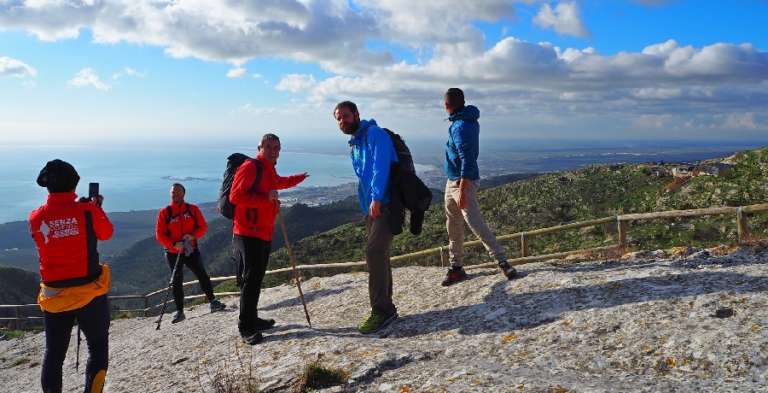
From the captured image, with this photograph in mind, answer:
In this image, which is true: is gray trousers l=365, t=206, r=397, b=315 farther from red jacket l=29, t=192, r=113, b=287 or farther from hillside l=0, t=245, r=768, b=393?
red jacket l=29, t=192, r=113, b=287

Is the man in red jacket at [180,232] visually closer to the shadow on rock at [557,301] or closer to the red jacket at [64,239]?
the red jacket at [64,239]

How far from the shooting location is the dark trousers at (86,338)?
491cm

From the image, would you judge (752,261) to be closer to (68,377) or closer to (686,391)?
(686,391)

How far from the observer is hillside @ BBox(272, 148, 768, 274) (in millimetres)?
16969

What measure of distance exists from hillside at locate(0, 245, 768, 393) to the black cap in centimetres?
242

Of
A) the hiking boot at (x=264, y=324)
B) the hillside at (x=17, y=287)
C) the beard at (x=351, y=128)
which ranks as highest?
the beard at (x=351, y=128)

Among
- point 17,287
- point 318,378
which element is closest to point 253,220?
point 318,378

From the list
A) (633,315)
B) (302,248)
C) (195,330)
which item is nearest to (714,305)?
(633,315)

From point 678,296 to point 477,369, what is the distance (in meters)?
2.58

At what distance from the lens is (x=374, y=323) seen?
620 cm

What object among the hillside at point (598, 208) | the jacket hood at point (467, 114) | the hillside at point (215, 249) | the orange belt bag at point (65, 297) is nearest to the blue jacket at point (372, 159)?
the jacket hood at point (467, 114)

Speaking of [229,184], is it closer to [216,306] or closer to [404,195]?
[404,195]

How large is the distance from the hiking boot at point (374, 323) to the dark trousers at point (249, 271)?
4.81ft

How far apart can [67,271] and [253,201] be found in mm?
2157
